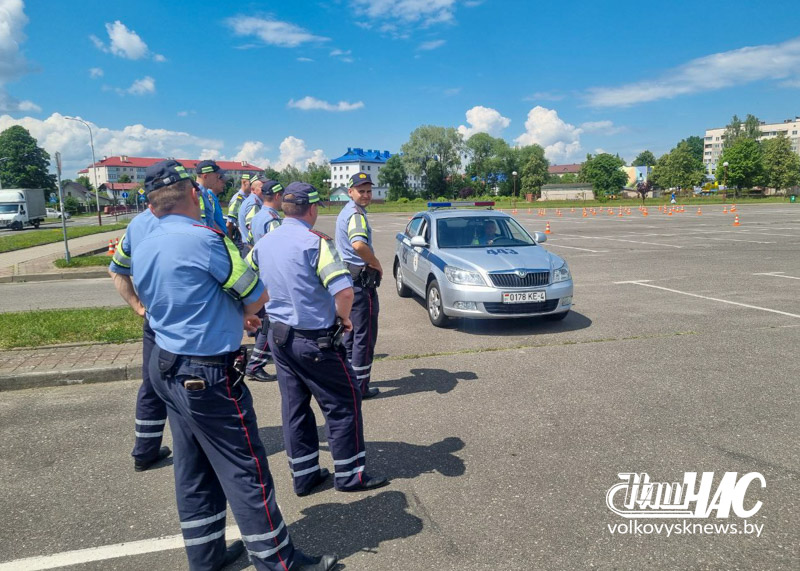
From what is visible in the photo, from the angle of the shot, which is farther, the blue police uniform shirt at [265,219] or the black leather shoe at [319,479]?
the blue police uniform shirt at [265,219]

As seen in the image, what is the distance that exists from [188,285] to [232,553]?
1481 millimetres

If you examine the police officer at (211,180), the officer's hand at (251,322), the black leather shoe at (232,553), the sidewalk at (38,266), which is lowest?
the black leather shoe at (232,553)

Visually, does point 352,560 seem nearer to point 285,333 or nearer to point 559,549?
point 559,549

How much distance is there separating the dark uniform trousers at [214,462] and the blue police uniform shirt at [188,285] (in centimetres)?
10

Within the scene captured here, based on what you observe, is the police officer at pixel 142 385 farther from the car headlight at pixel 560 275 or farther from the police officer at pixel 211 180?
the car headlight at pixel 560 275

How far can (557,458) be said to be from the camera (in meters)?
3.77

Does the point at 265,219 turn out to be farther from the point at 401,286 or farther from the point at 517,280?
the point at 401,286

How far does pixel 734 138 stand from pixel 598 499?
425ft

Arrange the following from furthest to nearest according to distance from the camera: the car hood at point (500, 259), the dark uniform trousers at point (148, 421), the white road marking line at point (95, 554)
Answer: the car hood at point (500, 259) < the dark uniform trousers at point (148, 421) < the white road marking line at point (95, 554)

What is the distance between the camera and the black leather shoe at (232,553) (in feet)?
9.17

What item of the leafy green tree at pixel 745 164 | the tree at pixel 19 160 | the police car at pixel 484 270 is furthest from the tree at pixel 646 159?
the police car at pixel 484 270

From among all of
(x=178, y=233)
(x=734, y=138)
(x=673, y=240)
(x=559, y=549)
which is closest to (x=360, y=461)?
(x=559, y=549)

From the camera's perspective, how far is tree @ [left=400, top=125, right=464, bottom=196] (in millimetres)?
106125

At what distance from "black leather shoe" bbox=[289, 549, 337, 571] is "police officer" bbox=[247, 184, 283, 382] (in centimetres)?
312
